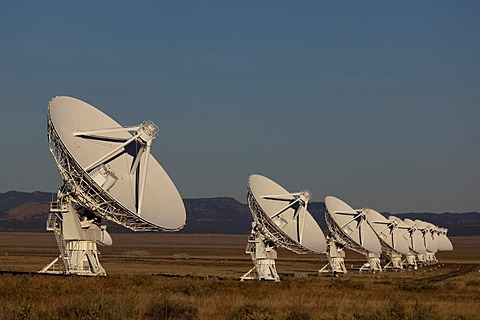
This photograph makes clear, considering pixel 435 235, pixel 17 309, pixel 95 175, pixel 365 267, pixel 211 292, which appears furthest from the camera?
pixel 435 235

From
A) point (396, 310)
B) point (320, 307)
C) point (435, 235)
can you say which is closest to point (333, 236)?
point (320, 307)

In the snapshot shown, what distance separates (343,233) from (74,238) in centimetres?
3479

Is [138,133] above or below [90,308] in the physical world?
above

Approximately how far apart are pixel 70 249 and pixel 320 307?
2022cm

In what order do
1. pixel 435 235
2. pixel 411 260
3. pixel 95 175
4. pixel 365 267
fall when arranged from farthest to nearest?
pixel 435 235
pixel 411 260
pixel 365 267
pixel 95 175

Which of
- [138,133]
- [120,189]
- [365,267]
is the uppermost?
[138,133]

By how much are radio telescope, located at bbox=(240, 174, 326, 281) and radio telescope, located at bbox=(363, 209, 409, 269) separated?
34086mm

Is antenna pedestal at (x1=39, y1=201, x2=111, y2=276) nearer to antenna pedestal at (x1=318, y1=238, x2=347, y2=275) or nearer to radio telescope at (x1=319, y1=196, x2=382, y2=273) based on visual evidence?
radio telescope at (x1=319, y1=196, x2=382, y2=273)

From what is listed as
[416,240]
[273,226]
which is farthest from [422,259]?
[273,226]

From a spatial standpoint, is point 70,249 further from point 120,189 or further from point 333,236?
point 333,236

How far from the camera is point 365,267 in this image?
3664 inches

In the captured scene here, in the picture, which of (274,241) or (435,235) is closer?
(274,241)

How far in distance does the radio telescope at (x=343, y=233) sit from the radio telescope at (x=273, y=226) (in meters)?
13.4

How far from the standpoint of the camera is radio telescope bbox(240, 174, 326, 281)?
59.8m
